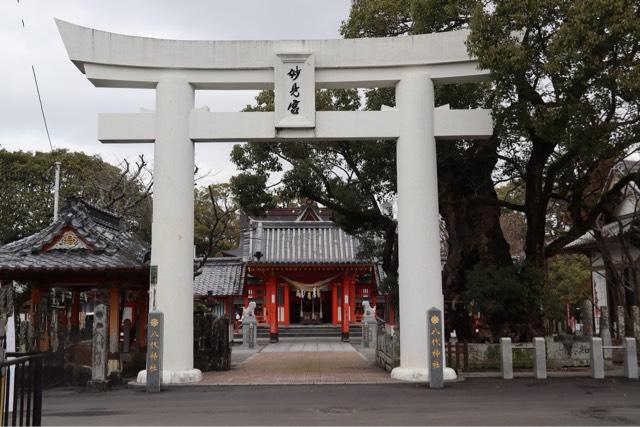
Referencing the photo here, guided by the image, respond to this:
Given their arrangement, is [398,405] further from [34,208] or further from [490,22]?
[34,208]

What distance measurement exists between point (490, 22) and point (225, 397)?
8682 mm

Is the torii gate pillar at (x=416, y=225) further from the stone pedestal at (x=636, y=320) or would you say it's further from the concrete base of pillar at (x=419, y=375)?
the stone pedestal at (x=636, y=320)

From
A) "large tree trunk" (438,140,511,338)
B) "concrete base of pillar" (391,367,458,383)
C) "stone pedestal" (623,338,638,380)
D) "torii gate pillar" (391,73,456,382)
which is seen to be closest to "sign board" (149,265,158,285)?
"torii gate pillar" (391,73,456,382)

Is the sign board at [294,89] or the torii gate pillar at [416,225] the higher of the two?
the sign board at [294,89]

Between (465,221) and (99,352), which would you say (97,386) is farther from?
(465,221)

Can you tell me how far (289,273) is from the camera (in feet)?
113

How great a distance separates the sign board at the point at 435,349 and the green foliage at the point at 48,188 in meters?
20.1

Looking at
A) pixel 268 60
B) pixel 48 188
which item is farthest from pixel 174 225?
pixel 48 188

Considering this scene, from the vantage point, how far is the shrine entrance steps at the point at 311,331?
3372 cm

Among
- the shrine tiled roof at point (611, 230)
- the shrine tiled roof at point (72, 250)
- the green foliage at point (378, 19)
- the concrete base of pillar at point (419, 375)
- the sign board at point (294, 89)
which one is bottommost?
the concrete base of pillar at point (419, 375)

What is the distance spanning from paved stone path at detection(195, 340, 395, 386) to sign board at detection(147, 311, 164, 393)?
43.8 inches

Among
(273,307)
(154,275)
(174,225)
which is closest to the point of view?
(154,275)

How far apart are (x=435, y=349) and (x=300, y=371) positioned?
14.7ft

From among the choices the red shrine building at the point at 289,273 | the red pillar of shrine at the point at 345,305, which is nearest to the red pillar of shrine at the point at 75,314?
the red shrine building at the point at 289,273
